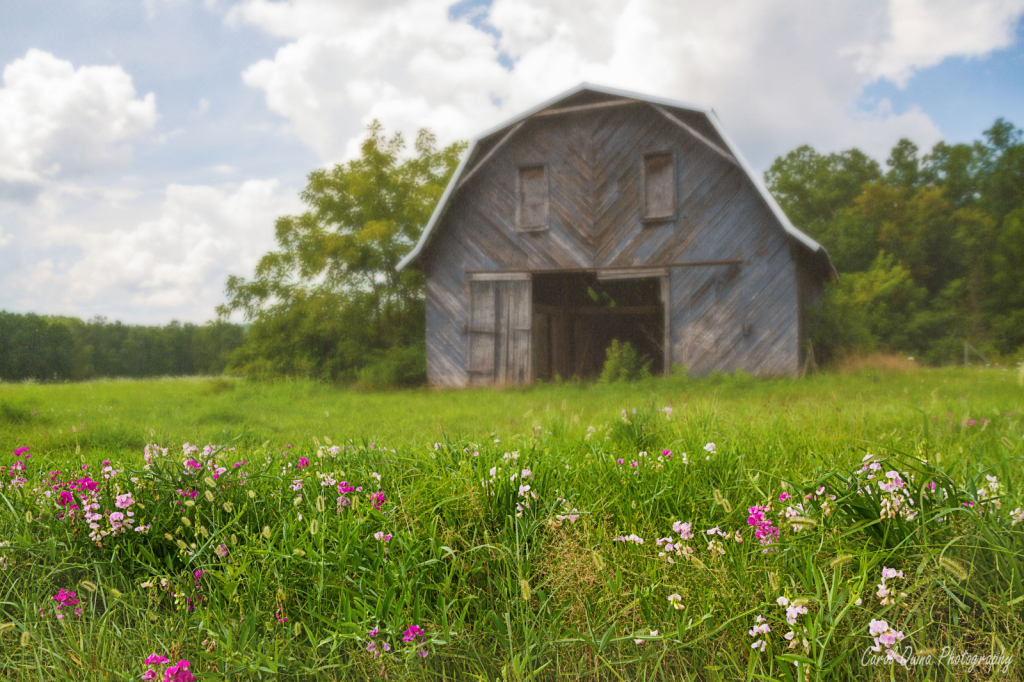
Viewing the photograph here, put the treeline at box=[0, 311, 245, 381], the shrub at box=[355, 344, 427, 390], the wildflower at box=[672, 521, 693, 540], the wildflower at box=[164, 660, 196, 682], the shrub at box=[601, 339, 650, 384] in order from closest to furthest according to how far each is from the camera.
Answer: the wildflower at box=[164, 660, 196, 682] → the wildflower at box=[672, 521, 693, 540] → the treeline at box=[0, 311, 245, 381] → the shrub at box=[601, 339, 650, 384] → the shrub at box=[355, 344, 427, 390]

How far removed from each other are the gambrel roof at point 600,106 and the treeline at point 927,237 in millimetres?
15017

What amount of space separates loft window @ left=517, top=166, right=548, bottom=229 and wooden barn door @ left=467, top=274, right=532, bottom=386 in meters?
1.24

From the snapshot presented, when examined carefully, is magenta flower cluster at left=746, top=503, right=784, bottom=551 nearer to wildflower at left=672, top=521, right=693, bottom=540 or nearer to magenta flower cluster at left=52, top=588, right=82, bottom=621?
wildflower at left=672, top=521, right=693, bottom=540

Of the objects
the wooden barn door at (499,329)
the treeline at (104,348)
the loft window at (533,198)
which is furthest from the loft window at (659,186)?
the treeline at (104,348)

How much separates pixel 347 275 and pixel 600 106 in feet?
30.5

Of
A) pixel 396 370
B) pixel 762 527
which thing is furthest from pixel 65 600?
pixel 396 370

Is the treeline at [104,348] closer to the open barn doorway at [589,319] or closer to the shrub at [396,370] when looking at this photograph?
the shrub at [396,370]

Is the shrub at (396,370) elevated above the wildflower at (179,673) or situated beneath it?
elevated above

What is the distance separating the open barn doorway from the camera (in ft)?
52.7

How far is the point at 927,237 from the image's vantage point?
29.3 metres

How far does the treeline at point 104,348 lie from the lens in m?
8.63

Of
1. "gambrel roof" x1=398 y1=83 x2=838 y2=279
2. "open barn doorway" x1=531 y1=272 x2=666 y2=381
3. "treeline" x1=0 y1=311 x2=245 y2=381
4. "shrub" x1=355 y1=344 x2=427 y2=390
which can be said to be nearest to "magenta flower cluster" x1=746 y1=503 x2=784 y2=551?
"treeline" x1=0 y1=311 x2=245 y2=381

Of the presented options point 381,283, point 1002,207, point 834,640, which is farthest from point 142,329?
point 1002,207

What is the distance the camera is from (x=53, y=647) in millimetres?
2090
